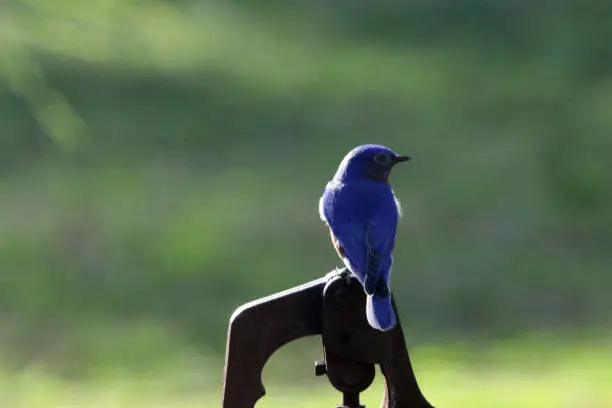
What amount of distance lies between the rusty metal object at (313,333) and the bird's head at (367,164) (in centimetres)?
69

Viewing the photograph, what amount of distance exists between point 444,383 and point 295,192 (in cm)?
392

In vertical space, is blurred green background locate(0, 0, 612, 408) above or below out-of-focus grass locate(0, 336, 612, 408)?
above

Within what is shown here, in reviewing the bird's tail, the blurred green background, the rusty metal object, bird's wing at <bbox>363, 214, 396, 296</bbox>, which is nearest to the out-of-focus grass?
the blurred green background

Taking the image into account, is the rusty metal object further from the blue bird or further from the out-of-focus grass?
the out-of-focus grass

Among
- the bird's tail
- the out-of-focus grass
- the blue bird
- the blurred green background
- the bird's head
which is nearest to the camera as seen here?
the bird's tail

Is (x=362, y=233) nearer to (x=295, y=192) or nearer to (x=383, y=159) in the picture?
(x=383, y=159)

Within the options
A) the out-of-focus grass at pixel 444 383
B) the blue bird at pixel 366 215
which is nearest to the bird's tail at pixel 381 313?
the blue bird at pixel 366 215

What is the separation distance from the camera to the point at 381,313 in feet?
9.44

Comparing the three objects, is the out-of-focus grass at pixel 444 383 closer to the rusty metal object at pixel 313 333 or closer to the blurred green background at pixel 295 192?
the blurred green background at pixel 295 192

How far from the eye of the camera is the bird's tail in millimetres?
2869

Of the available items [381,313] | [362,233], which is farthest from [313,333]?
[362,233]

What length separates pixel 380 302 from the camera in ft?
9.50

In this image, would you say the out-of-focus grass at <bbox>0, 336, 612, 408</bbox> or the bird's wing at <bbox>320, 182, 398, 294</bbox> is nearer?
the bird's wing at <bbox>320, 182, 398, 294</bbox>

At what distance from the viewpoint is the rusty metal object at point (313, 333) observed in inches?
116
